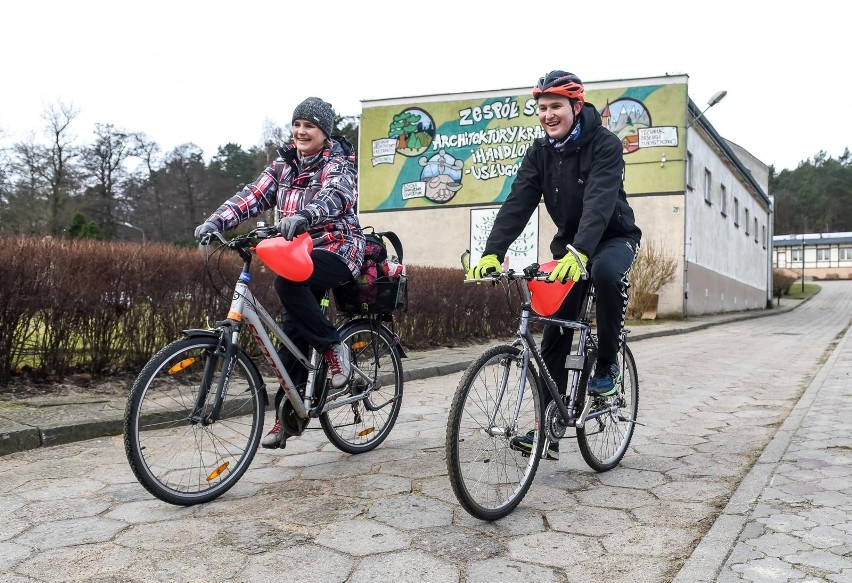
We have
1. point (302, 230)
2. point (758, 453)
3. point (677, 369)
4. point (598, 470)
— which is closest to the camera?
point (302, 230)

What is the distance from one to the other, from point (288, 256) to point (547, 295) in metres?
1.28

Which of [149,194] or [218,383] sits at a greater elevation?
[149,194]

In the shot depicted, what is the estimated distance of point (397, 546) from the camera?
9.70ft

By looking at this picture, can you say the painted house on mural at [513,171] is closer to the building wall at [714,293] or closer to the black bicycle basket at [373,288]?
the building wall at [714,293]

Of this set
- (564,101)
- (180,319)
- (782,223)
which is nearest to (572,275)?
(564,101)

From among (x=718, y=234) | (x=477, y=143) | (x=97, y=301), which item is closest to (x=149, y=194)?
(x=477, y=143)

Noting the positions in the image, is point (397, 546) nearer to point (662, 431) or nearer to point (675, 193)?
point (662, 431)

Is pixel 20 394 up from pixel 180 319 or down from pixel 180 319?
down

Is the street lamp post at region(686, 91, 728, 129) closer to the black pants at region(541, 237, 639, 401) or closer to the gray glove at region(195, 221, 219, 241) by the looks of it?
the black pants at region(541, 237, 639, 401)

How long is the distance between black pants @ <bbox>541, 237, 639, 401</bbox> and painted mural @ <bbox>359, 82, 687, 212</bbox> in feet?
69.7

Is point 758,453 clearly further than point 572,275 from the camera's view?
Yes

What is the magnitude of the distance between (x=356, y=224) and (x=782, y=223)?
108755mm

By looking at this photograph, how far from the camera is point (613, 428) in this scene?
429 centimetres

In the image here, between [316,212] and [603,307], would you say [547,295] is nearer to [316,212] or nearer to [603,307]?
[603,307]
